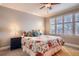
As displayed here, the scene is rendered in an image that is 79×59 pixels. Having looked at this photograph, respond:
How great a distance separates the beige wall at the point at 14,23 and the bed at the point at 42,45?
0.22 m

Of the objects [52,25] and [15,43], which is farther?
[52,25]

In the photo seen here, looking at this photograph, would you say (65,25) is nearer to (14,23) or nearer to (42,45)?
(42,45)

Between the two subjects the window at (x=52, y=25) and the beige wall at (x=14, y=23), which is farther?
the window at (x=52, y=25)

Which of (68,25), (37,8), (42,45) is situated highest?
(37,8)

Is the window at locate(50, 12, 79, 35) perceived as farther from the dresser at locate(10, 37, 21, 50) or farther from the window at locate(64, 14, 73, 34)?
the dresser at locate(10, 37, 21, 50)

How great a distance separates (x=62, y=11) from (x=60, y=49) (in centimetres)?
75

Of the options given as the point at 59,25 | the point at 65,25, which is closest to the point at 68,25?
the point at 65,25

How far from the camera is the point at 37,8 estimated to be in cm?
161

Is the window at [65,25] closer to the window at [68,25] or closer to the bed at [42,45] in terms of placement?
the window at [68,25]

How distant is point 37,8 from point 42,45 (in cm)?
72

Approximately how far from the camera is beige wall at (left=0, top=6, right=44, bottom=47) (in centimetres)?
152

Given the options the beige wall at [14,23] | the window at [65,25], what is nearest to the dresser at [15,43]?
the beige wall at [14,23]

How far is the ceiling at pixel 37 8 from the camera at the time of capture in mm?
1540

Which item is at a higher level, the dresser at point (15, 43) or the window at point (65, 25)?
the window at point (65, 25)
